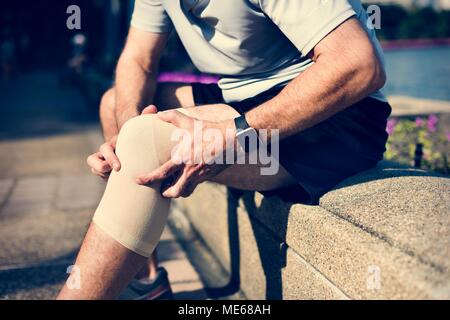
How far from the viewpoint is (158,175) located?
1.36 m

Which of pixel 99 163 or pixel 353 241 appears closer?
pixel 353 241

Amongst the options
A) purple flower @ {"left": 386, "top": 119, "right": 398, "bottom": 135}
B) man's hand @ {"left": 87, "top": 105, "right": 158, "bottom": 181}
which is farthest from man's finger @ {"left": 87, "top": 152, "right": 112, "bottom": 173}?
purple flower @ {"left": 386, "top": 119, "right": 398, "bottom": 135}

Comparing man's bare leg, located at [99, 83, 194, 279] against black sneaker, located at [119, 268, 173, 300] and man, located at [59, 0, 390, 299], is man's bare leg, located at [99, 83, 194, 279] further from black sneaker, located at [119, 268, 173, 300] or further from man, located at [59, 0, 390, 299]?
man, located at [59, 0, 390, 299]

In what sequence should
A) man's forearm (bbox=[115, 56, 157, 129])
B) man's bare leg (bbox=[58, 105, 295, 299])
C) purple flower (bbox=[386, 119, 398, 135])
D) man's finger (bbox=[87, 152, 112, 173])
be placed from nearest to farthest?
man's bare leg (bbox=[58, 105, 295, 299]) → man's finger (bbox=[87, 152, 112, 173]) → man's forearm (bbox=[115, 56, 157, 129]) → purple flower (bbox=[386, 119, 398, 135])

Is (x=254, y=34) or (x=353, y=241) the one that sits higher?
(x=254, y=34)

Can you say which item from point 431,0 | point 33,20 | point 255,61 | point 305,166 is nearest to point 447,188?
point 305,166

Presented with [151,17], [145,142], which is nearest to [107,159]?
[145,142]

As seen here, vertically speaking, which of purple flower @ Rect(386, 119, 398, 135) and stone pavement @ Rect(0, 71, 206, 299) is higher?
purple flower @ Rect(386, 119, 398, 135)

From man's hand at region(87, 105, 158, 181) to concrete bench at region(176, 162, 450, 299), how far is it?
58 cm

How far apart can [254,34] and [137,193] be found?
613 millimetres

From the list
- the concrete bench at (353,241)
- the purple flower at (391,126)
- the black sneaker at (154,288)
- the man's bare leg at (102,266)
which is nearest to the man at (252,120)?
the man's bare leg at (102,266)

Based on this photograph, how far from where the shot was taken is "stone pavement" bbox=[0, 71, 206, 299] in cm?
235

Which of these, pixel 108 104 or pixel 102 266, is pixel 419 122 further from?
pixel 102 266

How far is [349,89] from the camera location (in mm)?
1376
